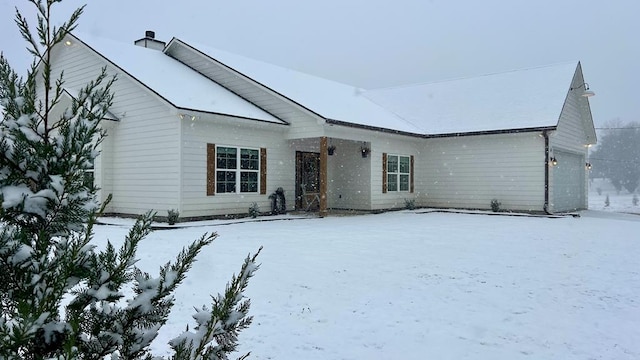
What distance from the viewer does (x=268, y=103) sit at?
15516mm

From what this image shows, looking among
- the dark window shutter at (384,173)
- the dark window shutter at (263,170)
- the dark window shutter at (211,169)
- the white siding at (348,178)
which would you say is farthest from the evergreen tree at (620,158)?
the dark window shutter at (211,169)

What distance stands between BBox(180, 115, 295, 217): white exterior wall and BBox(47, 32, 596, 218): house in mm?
40

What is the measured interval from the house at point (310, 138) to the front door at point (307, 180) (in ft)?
0.19

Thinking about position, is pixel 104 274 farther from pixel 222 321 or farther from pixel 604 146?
pixel 604 146

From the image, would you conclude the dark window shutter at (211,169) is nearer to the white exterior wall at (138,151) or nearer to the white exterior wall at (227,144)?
the white exterior wall at (227,144)

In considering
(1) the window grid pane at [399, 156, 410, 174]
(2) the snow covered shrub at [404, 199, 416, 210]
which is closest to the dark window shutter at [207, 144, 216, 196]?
(1) the window grid pane at [399, 156, 410, 174]

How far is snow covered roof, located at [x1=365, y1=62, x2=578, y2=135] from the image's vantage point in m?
16.9

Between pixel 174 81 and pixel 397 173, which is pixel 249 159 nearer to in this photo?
pixel 174 81

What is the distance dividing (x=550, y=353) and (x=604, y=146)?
78.7 meters

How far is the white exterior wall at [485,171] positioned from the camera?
16094mm

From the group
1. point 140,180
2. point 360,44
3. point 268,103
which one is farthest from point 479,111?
point 360,44

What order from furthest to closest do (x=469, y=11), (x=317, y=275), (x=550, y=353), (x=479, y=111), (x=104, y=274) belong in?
1. (x=469, y=11)
2. (x=479, y=111)
3. (x=317, y=275)
4. (x=550, y=353)
5. (x=104, y=274)

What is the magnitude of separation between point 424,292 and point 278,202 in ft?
31.7

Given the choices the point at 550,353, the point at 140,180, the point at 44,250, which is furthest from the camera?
the point at 140,180
